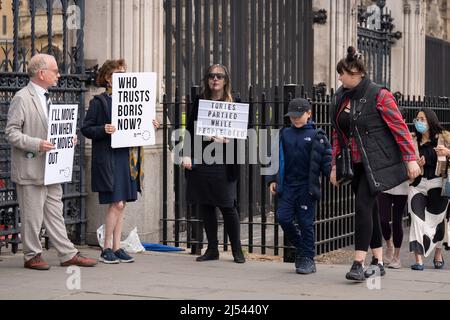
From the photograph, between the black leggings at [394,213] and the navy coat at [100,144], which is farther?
the black leggings at [394,213]

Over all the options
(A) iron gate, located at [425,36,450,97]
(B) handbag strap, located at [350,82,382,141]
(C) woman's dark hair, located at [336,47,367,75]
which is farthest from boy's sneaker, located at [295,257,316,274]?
(A) iron gate, located at [425,36,450,97]

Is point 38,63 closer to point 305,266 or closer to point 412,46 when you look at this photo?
point 305,266

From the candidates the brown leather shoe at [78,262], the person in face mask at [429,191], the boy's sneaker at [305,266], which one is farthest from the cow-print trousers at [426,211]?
the brown leather shoe at [78,262]

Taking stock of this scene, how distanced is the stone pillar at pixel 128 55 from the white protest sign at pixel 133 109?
5.11 feet

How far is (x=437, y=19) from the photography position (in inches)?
1313

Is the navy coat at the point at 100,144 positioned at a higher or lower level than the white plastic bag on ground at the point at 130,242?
higher

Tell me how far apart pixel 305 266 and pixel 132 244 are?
2.39m

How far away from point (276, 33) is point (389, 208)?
543 centimetres

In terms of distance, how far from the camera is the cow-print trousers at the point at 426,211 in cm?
1142

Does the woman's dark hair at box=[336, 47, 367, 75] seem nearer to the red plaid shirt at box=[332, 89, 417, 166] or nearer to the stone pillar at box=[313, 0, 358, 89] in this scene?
the red plaid shirt at box=[332, 89, 417, 166]

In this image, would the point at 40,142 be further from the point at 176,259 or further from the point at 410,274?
the point at 410,274

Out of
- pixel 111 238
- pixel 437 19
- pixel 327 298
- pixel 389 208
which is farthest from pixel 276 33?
pixel 437 19

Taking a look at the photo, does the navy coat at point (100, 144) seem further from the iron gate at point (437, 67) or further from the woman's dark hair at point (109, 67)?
the iron gate at point (437, 67)

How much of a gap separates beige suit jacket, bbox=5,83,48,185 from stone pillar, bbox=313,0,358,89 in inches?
316
